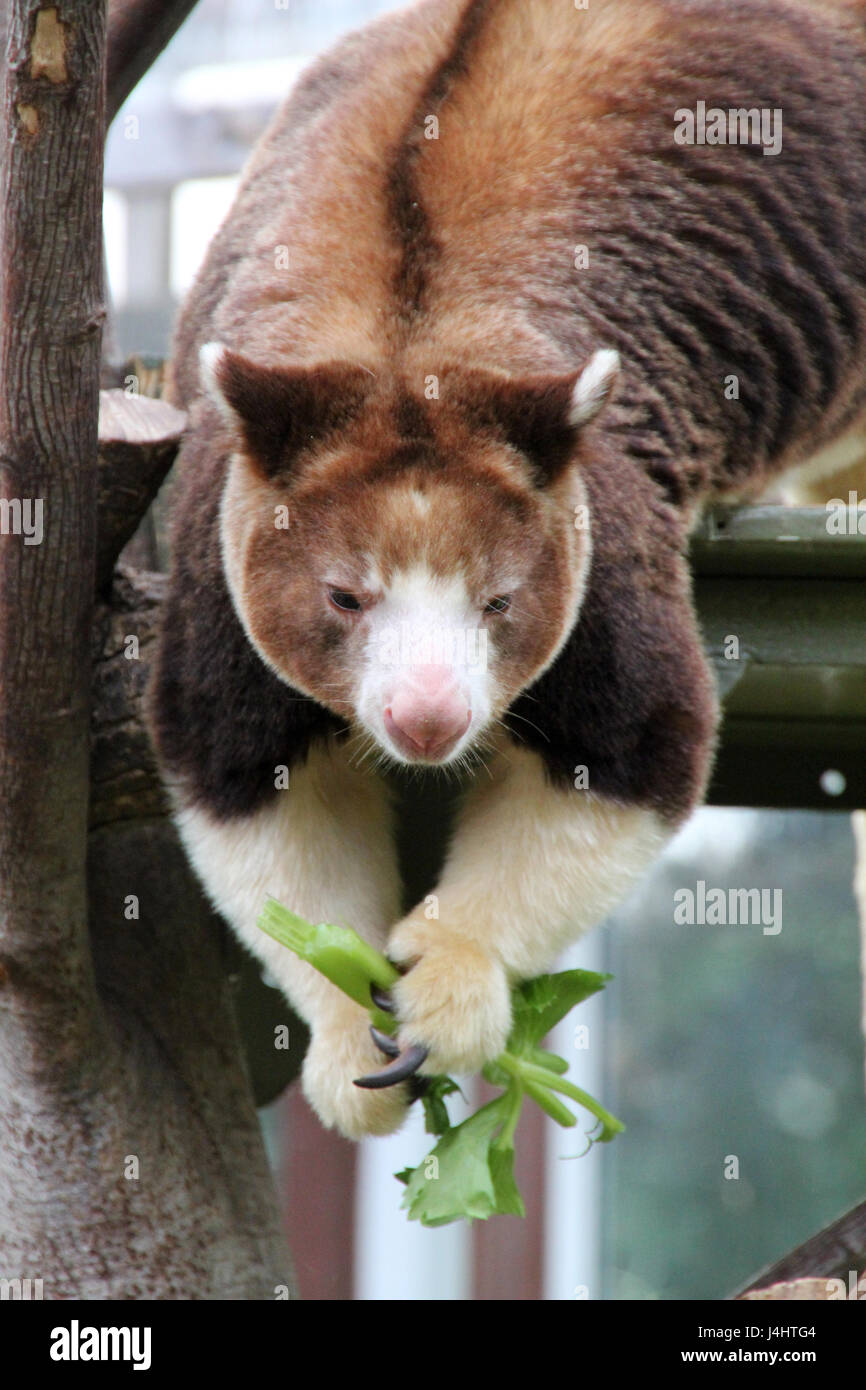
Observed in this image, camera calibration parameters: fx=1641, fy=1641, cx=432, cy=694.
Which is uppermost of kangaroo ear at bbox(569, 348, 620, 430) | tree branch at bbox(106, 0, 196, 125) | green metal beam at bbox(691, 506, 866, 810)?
tree branch at bbox(106, 0, 196, 125)

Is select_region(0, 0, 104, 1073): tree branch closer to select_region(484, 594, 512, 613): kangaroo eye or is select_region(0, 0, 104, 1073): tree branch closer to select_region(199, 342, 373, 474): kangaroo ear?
select_region(199, 342, 373, 474): kangaroo ear

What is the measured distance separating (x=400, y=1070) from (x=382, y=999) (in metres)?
0.14

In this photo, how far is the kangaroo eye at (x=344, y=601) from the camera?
8.81ft

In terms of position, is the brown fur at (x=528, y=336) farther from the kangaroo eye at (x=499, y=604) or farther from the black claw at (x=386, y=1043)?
the black claw at (x=386, y=1043)

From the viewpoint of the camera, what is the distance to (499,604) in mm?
2705

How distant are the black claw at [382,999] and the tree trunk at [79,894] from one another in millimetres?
622

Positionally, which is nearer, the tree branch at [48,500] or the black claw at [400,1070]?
the tree branch at [48,500]

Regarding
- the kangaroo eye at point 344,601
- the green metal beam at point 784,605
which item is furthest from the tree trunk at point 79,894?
the green metal beam at point 784,605

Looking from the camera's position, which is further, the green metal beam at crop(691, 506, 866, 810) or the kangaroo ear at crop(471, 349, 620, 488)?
the green metal beam at crop(691, 506, 866, 810)

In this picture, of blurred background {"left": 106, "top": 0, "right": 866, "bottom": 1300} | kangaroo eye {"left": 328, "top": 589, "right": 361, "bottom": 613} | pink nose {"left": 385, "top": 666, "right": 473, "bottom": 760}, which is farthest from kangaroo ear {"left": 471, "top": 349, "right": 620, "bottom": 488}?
blurred background {"left": 106, "top": 0, "right": 866, "bottom": 1300}

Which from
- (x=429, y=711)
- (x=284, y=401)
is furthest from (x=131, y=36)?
Answer: (x=429, y=711)

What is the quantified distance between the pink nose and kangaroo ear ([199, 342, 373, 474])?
526 millimetres

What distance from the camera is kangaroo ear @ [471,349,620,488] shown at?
2676 mm

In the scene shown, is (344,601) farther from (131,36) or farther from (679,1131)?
(679,1131)
